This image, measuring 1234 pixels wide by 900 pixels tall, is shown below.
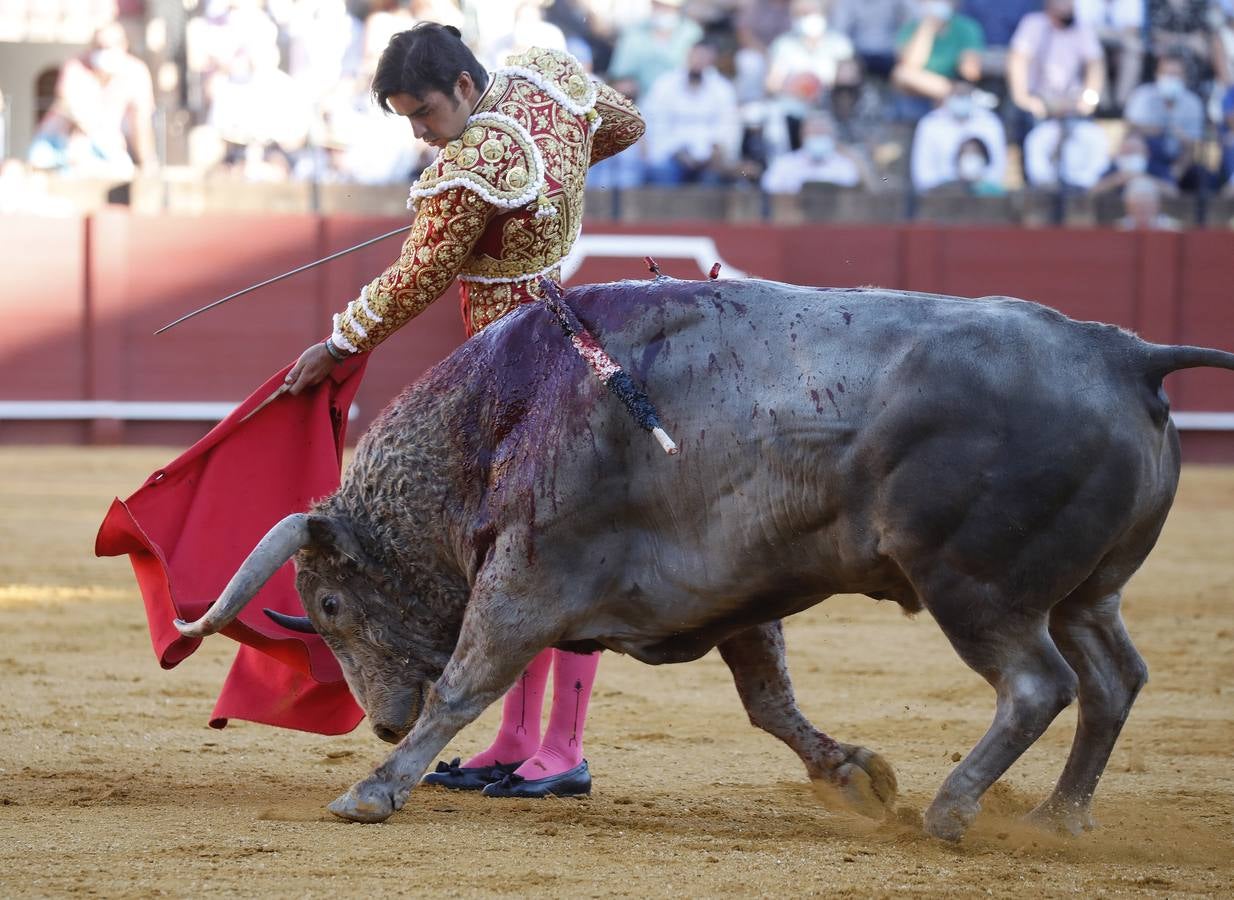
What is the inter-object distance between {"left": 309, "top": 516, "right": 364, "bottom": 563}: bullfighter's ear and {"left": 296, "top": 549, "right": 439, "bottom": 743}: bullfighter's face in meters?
0.03

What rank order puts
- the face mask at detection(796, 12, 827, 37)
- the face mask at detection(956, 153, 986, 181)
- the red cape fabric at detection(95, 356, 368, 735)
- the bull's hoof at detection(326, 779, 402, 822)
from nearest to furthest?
the bull's hoof at detection(326, 779, 402, 822)
the red cape fabric at detection(95, 356, 368, 735)
the face mask at detection(956, 153, 986, 181)
the face mask at detection(796, 12, 827, 37)

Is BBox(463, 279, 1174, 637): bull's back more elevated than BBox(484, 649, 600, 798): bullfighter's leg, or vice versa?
BBox(463, 279, 1174, 637): bull's back

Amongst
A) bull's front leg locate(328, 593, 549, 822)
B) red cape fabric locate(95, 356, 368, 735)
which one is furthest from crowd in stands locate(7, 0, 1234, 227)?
bull's front leg locate(328, 593, 549, 822)

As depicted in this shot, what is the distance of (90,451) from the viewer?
9.47 meters

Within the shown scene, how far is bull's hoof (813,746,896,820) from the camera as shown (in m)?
3.20

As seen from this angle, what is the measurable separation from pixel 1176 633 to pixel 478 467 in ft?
9.79

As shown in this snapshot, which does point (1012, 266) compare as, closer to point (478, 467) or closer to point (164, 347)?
point (164, 347)

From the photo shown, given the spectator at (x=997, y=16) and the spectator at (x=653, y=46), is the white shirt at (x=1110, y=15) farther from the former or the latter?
the spectator at (x=653, y=46)

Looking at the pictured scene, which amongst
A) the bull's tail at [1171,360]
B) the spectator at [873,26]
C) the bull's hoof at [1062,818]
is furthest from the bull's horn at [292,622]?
the spectator at [873,26]

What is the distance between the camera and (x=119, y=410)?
9.73 meters

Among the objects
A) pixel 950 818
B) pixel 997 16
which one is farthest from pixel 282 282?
pixel 950 818

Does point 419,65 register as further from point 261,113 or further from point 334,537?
point 261,113

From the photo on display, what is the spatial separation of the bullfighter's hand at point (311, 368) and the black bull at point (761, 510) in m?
0.18

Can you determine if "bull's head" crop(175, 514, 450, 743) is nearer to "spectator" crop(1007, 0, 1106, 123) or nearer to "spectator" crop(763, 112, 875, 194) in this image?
"spectator" crop(763, 112, 875, 194)
